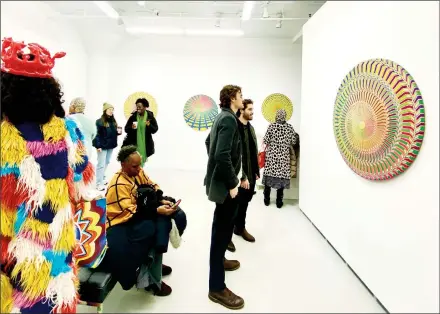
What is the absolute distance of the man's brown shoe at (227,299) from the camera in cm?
157

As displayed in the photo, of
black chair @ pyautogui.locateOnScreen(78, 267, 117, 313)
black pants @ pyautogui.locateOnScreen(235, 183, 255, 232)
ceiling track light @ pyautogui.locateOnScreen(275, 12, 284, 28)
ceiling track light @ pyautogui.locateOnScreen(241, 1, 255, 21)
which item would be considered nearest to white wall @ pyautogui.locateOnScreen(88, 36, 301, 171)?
ceiling track light @ pyautogui.locateOnScreen(275, 12, 284, 28)

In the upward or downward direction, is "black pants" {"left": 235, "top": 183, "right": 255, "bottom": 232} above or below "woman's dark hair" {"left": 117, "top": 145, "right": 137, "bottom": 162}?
below

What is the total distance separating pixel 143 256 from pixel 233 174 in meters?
0.68

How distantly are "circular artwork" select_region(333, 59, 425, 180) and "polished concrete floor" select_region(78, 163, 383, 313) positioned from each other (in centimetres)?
72

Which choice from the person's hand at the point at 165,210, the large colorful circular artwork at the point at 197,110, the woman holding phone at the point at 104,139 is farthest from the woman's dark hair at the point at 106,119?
the person's hand at the point at 165,210

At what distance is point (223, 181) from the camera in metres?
1.54

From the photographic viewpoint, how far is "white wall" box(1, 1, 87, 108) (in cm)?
127

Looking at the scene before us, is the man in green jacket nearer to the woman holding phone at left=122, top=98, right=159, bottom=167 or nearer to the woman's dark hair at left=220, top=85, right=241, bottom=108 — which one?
the woman's dark hair at left=220, top=85, right=241, bottom=108

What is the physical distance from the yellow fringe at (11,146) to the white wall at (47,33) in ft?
0.90

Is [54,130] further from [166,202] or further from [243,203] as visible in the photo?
[243,203]

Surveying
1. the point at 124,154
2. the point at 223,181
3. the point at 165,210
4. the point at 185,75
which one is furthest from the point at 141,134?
the point at 185,75

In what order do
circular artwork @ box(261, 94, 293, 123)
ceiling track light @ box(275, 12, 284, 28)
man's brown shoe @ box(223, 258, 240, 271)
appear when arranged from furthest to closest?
circular artwork @ box(261, 94, 293, 123)
ceiling track light @ box(275, 12, 284, 28)
man's brown shoe @ box(223, 258, 240, 271)

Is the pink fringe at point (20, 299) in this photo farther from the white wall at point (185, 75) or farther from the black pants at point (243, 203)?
the white wall at point (185, 75)

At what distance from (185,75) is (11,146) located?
5.29 m
